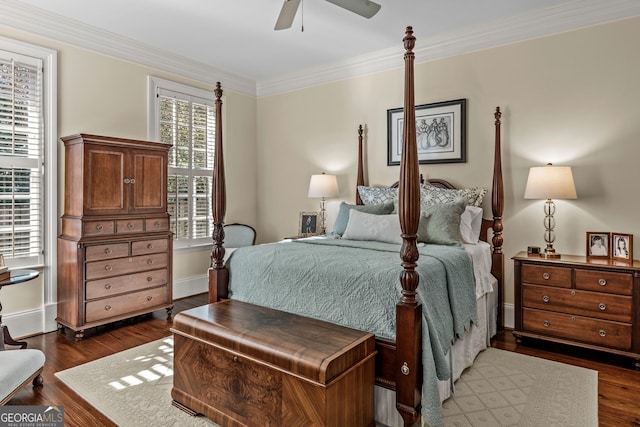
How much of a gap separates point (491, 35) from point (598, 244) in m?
2.05

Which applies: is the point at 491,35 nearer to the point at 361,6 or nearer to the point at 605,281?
the point at 361,6

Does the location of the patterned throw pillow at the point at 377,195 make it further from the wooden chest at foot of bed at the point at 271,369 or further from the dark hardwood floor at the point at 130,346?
the wooden chest at foot of bed at the point at 271,369

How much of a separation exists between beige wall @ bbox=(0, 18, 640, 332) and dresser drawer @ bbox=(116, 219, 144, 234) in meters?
0.87

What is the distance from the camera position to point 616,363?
2824mm

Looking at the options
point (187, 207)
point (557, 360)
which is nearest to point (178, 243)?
point (187, 207)

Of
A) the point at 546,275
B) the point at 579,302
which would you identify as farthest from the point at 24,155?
the point at 579,302

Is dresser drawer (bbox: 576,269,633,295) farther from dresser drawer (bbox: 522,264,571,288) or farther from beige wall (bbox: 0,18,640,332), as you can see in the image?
beige wall (bbox: 0,18,640,332)

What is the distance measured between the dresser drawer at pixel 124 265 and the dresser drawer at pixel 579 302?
10.8ft

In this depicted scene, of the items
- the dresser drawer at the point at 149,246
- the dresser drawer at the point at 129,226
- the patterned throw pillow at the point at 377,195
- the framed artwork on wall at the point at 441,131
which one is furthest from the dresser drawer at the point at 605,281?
the dresser drawer at the point at 129,226

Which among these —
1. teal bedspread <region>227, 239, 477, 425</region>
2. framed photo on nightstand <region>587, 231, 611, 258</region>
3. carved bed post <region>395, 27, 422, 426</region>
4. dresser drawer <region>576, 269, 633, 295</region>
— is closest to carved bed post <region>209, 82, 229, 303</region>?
teal bedspread <region>227, 239, 477, 425</region>

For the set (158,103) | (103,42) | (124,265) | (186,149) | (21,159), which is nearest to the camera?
(21,159)

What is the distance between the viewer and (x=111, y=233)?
3484 mm

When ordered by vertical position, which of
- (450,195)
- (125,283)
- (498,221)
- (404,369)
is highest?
(450,195)

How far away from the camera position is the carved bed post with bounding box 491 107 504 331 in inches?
137
